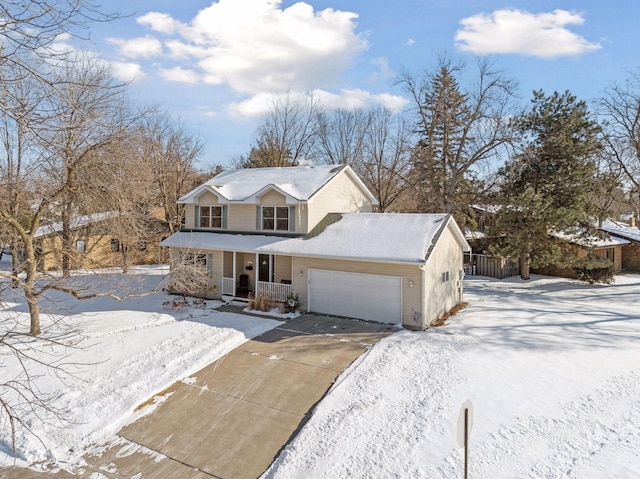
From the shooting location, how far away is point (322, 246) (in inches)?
635

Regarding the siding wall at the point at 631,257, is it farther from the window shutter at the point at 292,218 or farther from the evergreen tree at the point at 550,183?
the window shutter at the point at 292,218

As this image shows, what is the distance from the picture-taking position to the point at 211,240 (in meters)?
19.0

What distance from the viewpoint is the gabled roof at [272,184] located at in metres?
17.8

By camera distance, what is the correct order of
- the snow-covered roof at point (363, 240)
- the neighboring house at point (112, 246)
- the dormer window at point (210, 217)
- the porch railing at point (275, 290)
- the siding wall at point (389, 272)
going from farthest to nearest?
the neighboring house at point (112, 246) → the dormer window at point (210, 217) → the porch railing at point (275, 290) → the snow-covered roof at point (363, 240) → the siding wall at point (389, 272)

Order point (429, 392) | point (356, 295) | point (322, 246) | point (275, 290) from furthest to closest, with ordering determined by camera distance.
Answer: point (275, 290) → point (322, 246) → point (356, 295) → point (429, 392)

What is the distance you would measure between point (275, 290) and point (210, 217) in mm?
5643

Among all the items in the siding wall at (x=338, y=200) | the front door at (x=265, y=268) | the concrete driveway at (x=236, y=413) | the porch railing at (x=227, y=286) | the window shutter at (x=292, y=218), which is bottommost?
the concrete driveway at (x=236, y=413)

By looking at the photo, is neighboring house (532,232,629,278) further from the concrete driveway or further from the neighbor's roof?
the concrete driveway

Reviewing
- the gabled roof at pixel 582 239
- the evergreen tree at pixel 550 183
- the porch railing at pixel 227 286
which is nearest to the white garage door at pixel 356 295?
the porch railing at pixel 227 286

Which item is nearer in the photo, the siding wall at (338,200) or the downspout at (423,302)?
the downspout at (423,302)

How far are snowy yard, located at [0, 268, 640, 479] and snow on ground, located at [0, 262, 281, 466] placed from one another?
0.05 meters

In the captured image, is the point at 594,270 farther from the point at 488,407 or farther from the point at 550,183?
the point at 488,407

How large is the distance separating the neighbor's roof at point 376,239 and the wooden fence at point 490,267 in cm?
898

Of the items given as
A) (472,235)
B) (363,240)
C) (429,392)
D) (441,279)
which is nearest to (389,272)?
(363,240)
